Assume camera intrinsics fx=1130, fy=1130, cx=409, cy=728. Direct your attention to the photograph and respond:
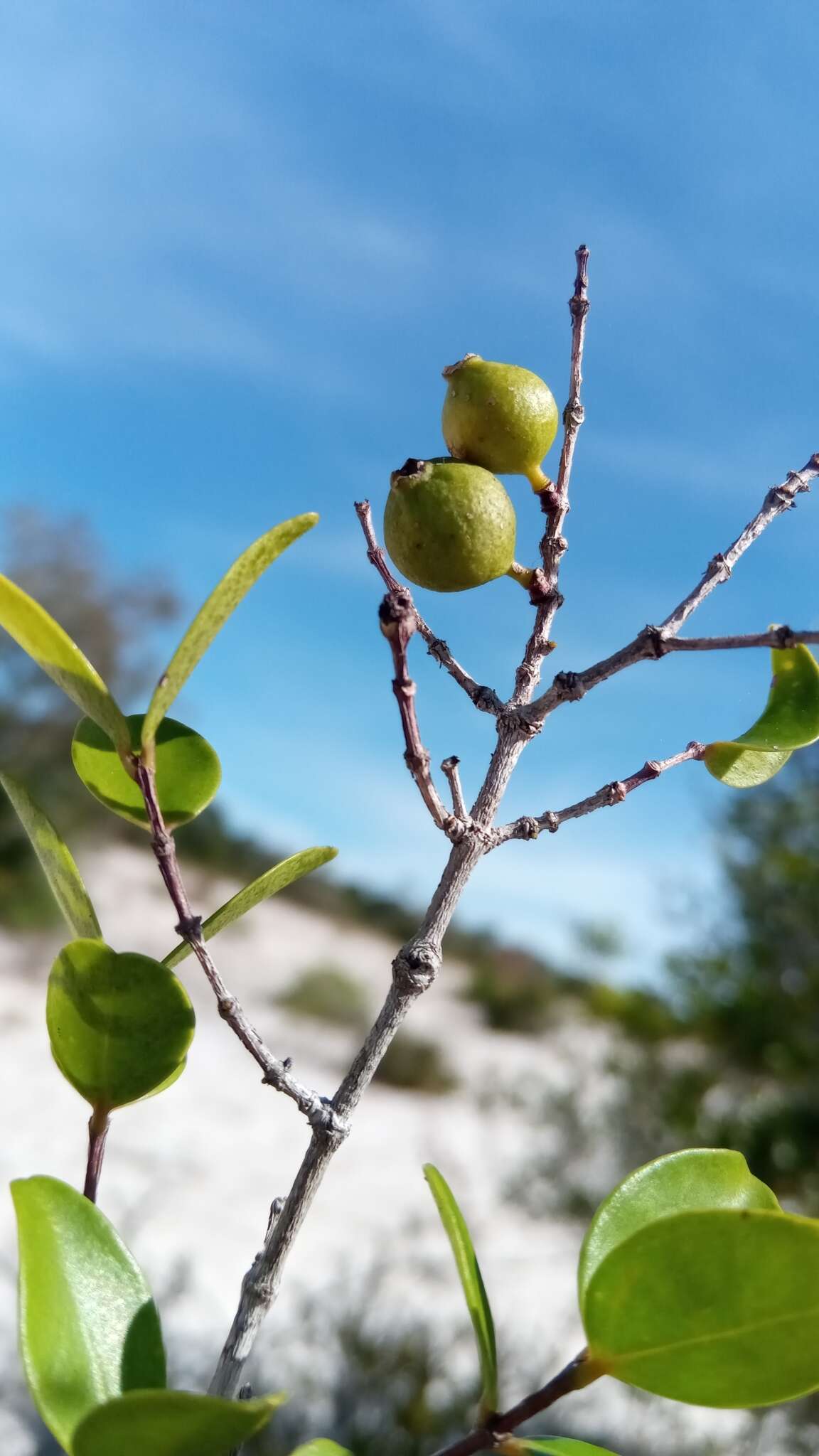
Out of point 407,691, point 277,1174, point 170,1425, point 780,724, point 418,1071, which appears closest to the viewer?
point 170,1425

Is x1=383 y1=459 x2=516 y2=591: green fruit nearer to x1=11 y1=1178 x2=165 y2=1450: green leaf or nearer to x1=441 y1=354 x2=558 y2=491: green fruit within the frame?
x1=441 y1=354 x2=558 y2=491: green fruit

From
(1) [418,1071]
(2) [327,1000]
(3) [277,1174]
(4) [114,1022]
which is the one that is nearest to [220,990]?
(4) [114,1022]

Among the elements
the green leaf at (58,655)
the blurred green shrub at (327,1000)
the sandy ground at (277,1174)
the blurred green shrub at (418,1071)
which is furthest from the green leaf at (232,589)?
the blurred green shrub at (327,1000)

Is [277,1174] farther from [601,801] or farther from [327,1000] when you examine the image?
[601,801]

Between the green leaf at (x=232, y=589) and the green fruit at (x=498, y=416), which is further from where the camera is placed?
the green fruit at (x=498, y=416)

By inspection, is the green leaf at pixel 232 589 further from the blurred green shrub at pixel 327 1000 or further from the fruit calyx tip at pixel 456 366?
the blurred green shrub at pixel 327 1000

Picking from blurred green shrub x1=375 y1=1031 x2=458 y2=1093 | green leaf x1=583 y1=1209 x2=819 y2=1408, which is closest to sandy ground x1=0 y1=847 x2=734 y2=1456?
blurred green shrub x1=375 y1=1031 x2=458 y2=1093
